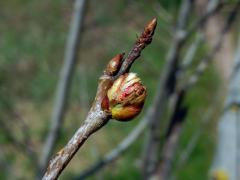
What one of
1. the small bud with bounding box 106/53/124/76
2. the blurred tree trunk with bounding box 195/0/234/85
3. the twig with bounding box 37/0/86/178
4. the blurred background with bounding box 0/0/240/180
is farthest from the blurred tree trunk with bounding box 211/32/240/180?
the blurred tree trunk with bounding box 195/0/234/85

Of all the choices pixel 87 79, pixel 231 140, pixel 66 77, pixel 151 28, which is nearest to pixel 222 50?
pixel 87 79

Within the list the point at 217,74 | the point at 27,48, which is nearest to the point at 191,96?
the point at 217,74

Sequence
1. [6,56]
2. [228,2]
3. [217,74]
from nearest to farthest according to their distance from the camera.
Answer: [228,2] → [6,56] → [217,74]

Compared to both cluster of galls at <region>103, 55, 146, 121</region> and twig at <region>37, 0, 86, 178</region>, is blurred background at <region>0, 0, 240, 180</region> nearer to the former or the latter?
twig at <region>37, 0, 86, 178</region>

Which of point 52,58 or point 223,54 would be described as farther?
point 223,54

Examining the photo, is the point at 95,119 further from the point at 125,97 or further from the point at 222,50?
the point at 222,50

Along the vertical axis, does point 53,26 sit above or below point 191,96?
above

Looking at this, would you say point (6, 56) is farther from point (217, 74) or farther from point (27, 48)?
point (217, 74)

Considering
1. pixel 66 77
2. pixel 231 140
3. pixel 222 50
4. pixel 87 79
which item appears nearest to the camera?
pixel 66 77
